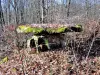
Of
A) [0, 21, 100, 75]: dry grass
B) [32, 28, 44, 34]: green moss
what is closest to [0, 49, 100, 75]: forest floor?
[0, 21, 100, 75]: dry grass

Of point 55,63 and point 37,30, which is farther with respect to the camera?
point 37,30

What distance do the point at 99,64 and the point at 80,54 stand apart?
1147mm

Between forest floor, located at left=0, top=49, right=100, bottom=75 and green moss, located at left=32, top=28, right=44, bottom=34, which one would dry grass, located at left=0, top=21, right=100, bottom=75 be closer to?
forest floor, located at left=0, top=49, right=100, bottom=75

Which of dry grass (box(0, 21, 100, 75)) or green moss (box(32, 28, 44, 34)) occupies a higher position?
green moss (box(32, 28, 44, 34))

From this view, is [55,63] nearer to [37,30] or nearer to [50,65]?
[50,65]

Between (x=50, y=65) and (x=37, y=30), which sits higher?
(x=37, y=30)

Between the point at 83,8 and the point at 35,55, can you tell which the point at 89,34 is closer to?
the point at 35,55

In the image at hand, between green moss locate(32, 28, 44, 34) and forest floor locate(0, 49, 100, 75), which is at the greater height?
green moss locate(32, 28, 44, 34)

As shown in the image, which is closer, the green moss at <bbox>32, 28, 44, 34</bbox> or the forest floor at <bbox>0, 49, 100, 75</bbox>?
the forest floor at <bbox>0, 49, 100, 75</bbox>

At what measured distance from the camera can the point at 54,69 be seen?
6852 mm

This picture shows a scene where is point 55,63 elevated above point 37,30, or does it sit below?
below

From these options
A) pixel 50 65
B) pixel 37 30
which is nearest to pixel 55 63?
pixel 50 65

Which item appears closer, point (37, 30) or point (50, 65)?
point (50, 65)

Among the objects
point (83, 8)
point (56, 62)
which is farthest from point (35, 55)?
point (83, 8)
